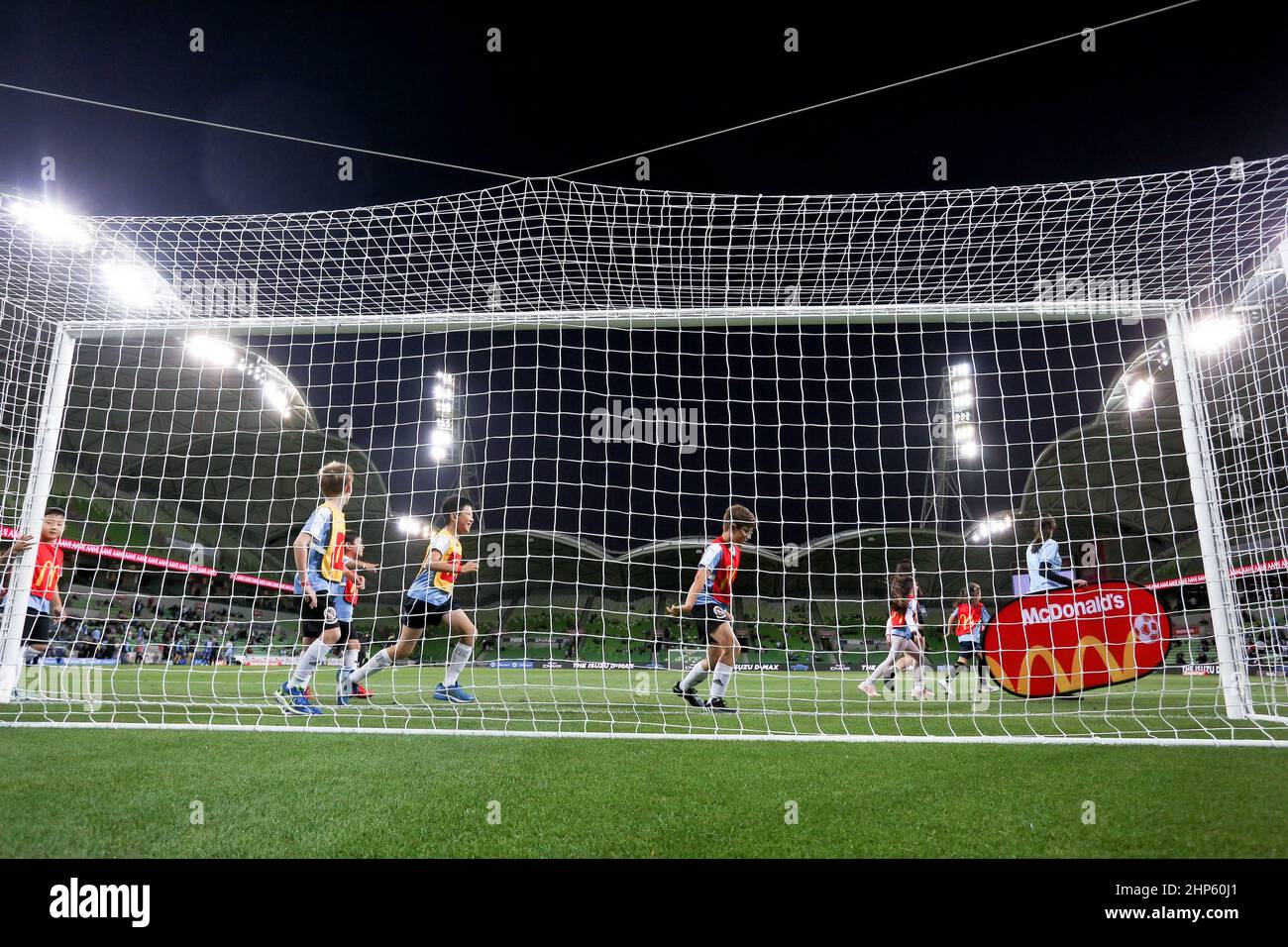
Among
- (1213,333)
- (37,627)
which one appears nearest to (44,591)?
(37,627)

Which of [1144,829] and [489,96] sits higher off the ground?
[489,96]

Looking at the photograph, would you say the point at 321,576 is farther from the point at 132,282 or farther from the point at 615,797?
the point at 615,797

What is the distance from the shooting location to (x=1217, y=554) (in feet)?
16.6

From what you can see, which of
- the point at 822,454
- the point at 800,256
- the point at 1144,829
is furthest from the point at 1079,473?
the point at 1144,829

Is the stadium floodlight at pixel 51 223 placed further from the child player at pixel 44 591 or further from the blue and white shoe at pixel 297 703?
the blue and white shoe at pixel 297 703

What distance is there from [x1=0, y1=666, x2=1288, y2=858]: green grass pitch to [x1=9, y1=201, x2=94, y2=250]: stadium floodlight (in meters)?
3.72

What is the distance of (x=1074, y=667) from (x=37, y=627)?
9197 mm

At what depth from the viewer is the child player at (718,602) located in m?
5.42

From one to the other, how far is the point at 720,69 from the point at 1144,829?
28.2ft

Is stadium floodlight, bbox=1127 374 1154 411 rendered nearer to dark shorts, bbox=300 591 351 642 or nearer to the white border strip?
the white border strip

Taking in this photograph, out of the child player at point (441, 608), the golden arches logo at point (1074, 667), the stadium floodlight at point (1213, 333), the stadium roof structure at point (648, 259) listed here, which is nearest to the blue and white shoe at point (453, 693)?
the child player at point (441, 608)

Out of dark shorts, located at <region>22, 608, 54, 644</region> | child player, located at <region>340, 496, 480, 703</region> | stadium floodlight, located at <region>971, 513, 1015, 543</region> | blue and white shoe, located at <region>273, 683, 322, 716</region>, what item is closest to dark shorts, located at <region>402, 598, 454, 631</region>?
child player, located at <region>340, 496, 480, 703</region>

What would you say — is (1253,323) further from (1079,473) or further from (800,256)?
(1079,473)

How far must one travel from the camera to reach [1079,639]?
16.9ft
